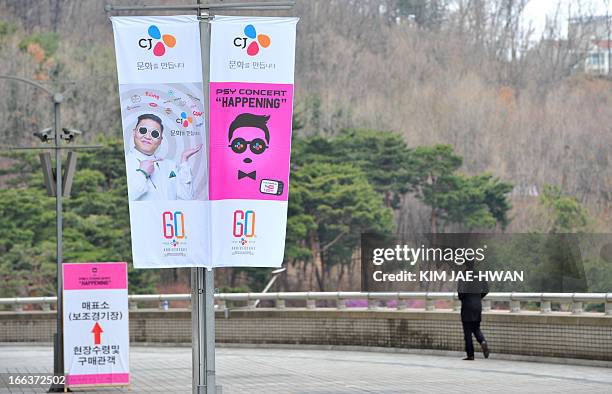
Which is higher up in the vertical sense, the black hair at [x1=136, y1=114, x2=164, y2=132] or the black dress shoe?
the black hair at [x1=136, y1=114, x2=164, y2=132]

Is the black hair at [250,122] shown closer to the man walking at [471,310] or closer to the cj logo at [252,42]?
the cj logo at [252,42]

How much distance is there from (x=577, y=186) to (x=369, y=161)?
22.1 m

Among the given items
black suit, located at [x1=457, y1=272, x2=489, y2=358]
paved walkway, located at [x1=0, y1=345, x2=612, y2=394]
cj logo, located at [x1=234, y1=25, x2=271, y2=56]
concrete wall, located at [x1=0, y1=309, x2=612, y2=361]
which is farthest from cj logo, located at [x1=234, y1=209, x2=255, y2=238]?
black suit, located at [x1=457, y1=272, x2=489, y2=358]

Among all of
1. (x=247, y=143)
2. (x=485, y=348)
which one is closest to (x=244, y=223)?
(x=247, y=143)

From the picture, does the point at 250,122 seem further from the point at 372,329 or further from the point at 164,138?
the point at 372,329

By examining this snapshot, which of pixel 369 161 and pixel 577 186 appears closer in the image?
pixel 369 161

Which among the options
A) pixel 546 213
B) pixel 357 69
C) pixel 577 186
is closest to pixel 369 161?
pixel 546 213

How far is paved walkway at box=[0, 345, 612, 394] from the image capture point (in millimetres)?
17500

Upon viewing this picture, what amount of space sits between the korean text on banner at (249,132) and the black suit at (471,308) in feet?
30.3

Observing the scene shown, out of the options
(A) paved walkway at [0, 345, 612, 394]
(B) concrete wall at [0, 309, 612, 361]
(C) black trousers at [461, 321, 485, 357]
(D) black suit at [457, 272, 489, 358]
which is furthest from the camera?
(C) black trousers at [461, 321, 485, 357]

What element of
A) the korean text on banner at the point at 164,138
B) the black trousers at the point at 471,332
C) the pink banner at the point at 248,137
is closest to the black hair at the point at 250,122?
the pink banner at the point at 248,137

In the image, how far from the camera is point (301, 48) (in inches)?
4461

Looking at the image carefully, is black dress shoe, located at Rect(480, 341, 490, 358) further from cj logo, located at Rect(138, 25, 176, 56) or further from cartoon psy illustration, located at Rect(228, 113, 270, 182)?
cj logo, located at Rect(138, 25, 176, 56)

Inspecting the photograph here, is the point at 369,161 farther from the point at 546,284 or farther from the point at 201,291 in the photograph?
the point at 201,291
